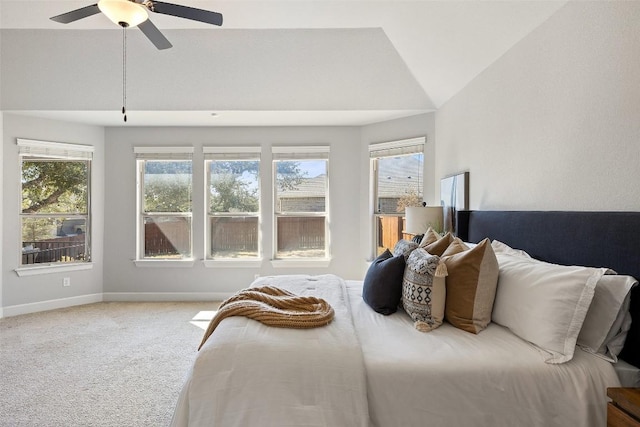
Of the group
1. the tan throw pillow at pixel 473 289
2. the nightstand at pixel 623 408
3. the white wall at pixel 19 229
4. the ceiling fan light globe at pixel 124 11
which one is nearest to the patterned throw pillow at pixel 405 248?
the tan throw pillow at pixel 473 289

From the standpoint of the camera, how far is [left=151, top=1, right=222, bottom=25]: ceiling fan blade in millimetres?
2186

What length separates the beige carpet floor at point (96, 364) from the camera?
221cm

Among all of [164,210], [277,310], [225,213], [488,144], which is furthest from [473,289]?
[164,210]

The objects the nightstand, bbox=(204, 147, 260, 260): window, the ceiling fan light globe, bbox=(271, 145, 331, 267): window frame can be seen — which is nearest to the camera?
the nightstand

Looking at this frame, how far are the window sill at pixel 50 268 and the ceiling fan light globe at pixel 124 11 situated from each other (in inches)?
143

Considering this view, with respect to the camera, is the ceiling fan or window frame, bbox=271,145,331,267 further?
window frame, bbox=271,145,331,267

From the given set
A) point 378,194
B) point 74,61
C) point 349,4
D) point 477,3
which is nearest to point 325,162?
point 378,194

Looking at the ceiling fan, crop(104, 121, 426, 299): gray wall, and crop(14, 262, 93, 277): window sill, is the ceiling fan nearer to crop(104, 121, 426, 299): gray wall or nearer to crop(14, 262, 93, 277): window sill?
crop(104, 121, 426, 299): gray wall

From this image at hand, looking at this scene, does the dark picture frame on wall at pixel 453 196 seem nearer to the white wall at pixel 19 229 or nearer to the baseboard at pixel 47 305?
the white wall at pixel 19 229

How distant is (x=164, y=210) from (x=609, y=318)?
193 inches

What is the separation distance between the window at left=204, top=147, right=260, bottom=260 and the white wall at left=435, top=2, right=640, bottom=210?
2999mm

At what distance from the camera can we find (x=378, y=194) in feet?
15.4

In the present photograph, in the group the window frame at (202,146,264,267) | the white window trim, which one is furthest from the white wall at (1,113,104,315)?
the white window trim

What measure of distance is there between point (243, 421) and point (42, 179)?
4.72m
